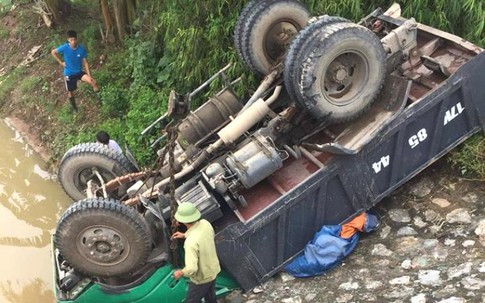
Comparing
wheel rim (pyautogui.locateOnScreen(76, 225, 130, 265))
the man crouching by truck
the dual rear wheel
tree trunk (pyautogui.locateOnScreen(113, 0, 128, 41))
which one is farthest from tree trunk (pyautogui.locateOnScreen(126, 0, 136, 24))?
the man crouching by truck

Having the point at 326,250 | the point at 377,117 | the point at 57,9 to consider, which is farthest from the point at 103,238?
the point at 57,9

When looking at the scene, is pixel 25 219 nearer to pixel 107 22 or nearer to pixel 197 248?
pixel 107 22

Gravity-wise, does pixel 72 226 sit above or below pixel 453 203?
above

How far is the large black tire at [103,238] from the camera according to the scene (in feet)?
15.6

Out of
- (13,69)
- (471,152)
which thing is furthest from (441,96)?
(13,69)

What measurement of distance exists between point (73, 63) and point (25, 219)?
7.46ft

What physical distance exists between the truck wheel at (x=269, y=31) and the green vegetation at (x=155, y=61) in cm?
57

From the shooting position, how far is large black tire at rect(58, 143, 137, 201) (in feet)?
19.2

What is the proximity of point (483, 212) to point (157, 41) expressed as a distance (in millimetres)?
5078

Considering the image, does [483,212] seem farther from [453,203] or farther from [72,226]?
[72,226]

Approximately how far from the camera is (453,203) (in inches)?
214

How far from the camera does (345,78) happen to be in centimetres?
516

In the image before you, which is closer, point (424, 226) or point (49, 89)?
point (424, 226)

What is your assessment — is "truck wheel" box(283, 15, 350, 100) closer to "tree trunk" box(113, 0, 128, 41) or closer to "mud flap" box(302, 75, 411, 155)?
"mud flap" box(302, 75, 411, 155)
